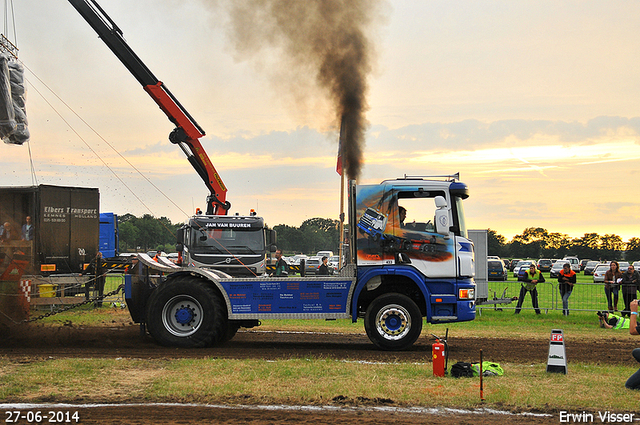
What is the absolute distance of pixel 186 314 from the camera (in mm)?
12617

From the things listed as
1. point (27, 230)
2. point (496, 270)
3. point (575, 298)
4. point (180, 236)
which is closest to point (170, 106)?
point (180, 236)

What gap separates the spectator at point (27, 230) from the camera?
21531mm

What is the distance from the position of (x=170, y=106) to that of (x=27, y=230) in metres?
7.28

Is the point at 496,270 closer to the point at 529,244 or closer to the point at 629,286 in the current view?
the point at 629,286

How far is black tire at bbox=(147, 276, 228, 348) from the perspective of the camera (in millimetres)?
12391

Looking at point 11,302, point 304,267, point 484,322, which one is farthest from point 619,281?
point 11,302

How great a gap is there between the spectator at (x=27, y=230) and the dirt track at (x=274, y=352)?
7.57 metres

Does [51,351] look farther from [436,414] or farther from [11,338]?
[436,414]

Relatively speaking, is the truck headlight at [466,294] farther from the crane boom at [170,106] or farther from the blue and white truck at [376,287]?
the crane boom at [170,106]

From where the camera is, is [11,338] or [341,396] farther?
[11,338]

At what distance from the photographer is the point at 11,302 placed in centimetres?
1355

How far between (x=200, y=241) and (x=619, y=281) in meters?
13.7

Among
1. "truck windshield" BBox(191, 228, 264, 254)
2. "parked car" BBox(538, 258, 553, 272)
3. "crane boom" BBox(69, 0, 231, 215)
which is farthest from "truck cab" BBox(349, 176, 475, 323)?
"parked car" BBox(538, 258, 553, 272)

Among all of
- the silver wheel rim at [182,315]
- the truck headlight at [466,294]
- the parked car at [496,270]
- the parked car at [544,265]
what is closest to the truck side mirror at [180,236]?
the silver wheel rim at [182,315]
